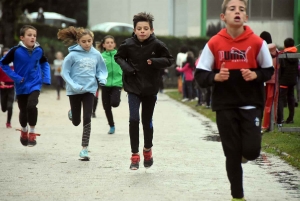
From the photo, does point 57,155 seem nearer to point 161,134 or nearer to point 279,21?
point 161,134

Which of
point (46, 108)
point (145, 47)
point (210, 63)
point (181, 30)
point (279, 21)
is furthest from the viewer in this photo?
point (181, 30)

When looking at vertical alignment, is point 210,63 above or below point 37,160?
above

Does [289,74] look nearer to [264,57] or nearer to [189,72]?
[189,72]

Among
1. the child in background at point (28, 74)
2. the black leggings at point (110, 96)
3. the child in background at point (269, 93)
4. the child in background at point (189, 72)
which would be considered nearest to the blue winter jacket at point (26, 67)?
the child in background at point (28, 74)

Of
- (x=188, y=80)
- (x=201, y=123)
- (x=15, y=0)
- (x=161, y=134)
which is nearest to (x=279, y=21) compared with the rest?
(x=188, y=80)

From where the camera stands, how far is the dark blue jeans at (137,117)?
29.2 ft

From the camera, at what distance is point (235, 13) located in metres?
6.55

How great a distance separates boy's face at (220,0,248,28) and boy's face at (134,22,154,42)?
227 cm

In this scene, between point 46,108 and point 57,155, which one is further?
point 46,108

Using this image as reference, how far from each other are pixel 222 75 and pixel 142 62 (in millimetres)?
2515

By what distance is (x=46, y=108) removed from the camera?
2111cm

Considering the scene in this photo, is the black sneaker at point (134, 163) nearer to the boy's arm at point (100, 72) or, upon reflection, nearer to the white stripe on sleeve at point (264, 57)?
the boy's arm at point (100, 72)

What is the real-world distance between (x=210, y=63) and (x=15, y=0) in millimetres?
24720

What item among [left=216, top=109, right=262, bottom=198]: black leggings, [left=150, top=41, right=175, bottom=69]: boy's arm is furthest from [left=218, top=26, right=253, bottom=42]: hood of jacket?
[left=150, top=41, right=175, bottom=69]: boy's arm
